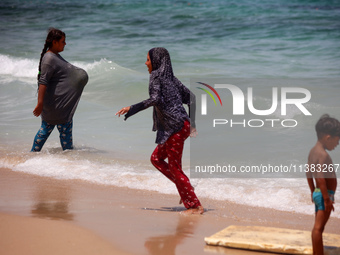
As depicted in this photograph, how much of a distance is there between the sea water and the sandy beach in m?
0.35

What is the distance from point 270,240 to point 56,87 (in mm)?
3933

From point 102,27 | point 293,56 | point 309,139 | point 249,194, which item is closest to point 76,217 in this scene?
point 249,194

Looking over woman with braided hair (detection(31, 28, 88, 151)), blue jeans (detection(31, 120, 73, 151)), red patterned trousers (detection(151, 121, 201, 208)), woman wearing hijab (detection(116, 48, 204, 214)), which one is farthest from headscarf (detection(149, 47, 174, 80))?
blue jeans (detection(31, 120, 73, 151))

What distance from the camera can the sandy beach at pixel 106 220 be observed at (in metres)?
3.95

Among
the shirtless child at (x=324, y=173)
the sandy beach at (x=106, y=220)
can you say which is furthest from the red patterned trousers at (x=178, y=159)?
the shirtless child at (x=324, y=173)

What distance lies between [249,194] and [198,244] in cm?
173

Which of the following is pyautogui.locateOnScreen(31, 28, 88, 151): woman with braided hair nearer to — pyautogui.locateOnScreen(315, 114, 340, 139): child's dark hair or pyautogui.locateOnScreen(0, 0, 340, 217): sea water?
pyautogui.locateOnScreen(0, 0, 340, 217): sea water

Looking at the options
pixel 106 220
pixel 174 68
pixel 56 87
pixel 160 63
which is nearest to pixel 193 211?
pixel 106 220

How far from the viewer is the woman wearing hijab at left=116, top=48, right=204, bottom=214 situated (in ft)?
15.9

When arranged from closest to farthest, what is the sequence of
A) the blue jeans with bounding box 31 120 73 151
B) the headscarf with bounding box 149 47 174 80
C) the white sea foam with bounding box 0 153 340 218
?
1. the headscarf with bounding box 149 47 174 80
2. the white sea foam with bounding box 0 153 340 218
3. the blue jeans with bounding box 31 120 73 151

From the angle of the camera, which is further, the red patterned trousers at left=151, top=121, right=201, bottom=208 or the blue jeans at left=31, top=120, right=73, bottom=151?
the blue jeans at left=31, top=120, right=73, bottom=151

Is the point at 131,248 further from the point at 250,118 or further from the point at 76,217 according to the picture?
the point at 250,118

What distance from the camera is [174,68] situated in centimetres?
1583

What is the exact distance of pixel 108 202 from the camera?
529 centimetres
